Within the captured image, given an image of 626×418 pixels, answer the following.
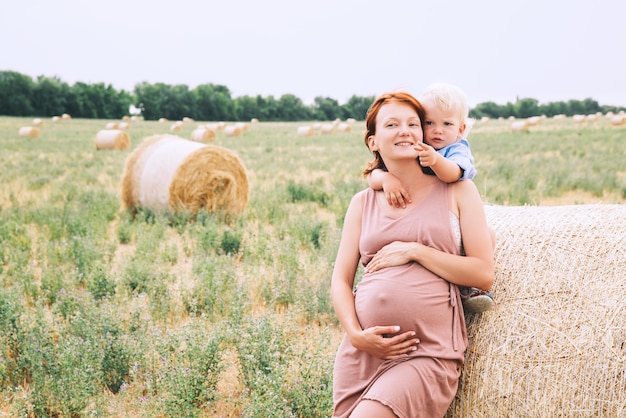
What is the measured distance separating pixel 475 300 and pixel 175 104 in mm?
71497

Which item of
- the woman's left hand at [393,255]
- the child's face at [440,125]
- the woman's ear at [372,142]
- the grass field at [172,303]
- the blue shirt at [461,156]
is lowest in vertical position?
the grass field at [172,303]

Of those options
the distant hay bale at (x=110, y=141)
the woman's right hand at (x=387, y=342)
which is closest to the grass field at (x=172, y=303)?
the woman's right hand at (x=387, y=342)

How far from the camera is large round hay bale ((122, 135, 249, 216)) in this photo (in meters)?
8.85

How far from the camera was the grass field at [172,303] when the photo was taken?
3.62 m

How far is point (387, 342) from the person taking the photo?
2.52 meters

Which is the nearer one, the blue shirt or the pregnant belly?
the pregnant belly

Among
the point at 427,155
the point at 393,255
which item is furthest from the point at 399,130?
the point at 393,255

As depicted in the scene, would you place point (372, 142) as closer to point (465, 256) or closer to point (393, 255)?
point (393, 255)

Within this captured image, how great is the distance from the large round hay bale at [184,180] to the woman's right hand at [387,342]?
662cm

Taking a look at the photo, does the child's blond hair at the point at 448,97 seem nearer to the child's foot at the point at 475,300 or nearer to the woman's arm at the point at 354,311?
the woman's arm at the point at 354,311

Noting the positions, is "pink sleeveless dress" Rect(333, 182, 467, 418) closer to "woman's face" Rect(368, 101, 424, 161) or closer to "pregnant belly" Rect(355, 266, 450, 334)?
"pregnant belly" Rect(355, 266, 450, 334)

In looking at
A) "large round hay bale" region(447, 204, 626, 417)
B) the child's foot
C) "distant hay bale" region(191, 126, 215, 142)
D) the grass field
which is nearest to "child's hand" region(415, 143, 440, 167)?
the child's foot

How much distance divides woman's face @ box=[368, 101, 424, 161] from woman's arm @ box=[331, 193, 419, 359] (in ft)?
1.22

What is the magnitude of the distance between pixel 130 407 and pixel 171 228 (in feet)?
16.7
